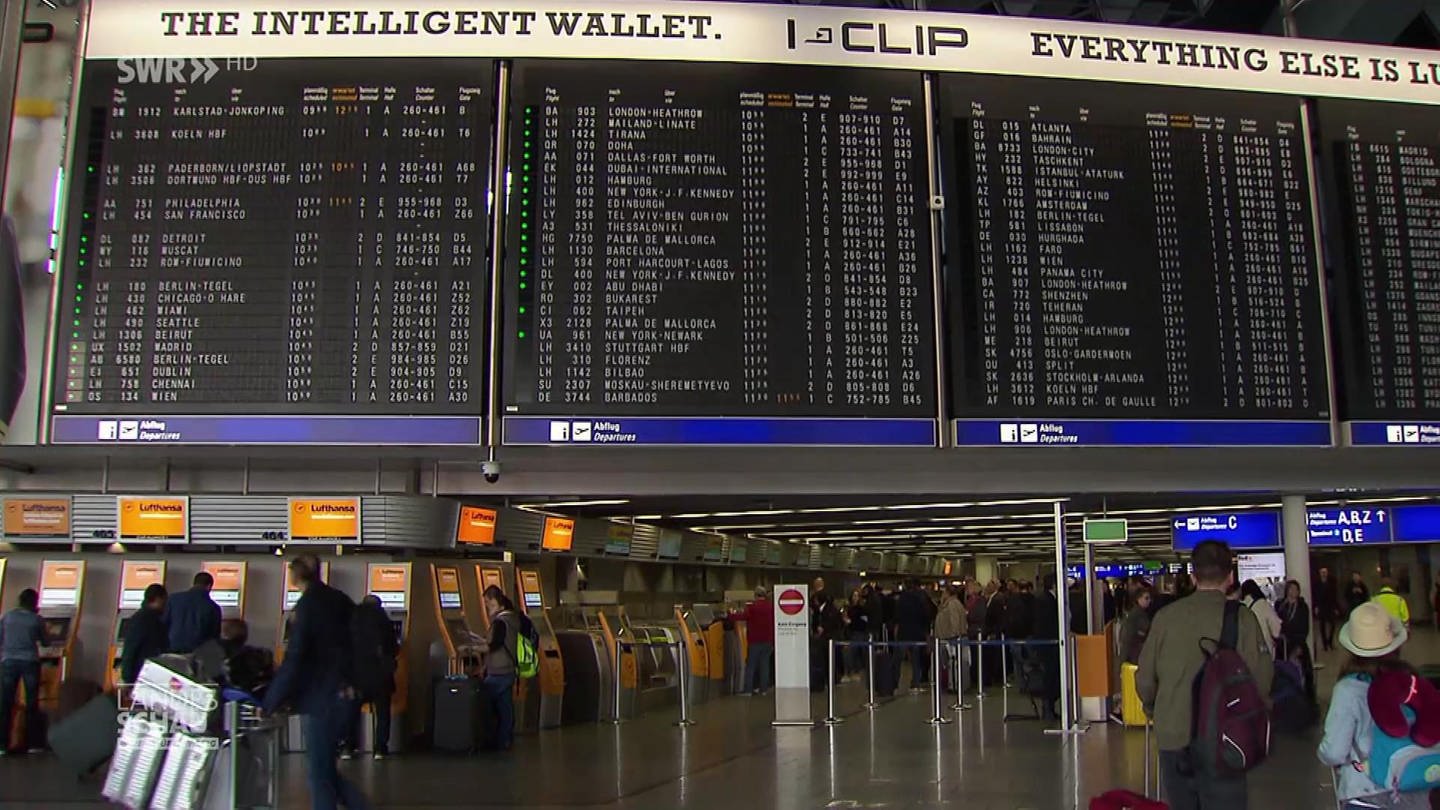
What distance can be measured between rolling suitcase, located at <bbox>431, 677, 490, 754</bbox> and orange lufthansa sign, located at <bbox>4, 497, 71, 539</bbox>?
359 centimetres

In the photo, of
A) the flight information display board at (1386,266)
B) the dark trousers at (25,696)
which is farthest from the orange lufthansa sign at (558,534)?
the flight information display board at (1386,266)

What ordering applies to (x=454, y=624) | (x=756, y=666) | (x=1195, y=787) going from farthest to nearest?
(x=756, y=666) < (x=454, y=624) < (x=1195, y=787)

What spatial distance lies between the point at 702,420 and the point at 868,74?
2910 millimetres

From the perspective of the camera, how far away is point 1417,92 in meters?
10.1

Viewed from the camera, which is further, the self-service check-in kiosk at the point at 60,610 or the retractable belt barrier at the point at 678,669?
the retractable belt barrier at the point at 678,669

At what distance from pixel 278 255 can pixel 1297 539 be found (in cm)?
975

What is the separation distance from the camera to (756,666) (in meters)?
19.8

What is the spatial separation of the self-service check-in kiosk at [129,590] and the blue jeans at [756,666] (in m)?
9.92

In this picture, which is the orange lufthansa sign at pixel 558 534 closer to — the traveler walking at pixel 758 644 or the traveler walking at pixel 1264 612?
the traveler walking at pixel 758 644

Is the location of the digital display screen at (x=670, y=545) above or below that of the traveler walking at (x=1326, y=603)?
above

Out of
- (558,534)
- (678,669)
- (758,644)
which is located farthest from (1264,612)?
(758,644)

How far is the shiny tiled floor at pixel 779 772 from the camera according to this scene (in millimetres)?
8320

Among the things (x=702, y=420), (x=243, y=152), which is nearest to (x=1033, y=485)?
(x=702, y=420)

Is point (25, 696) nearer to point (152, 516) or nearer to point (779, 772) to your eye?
point (152, 516)
